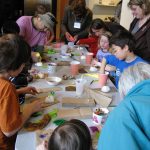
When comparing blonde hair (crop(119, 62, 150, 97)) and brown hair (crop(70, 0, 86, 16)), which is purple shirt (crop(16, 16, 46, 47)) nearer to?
brown hair (crop(70, 0, 86, 16))

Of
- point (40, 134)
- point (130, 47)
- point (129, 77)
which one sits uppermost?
point (129, 77)

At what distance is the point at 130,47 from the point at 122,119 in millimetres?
1628

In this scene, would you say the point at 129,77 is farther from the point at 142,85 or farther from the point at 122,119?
the point at 122,119

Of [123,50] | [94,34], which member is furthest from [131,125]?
[94,34]

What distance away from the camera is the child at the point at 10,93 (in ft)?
4.26

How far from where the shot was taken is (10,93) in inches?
52.3

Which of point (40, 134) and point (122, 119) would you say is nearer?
point (122, 119)

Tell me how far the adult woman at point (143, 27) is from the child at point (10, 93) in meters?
1.69

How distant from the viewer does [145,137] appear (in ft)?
2.59

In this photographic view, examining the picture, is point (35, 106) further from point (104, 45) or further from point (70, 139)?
point (104, 45)

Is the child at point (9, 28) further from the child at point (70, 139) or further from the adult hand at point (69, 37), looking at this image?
the child at point (70, 139)

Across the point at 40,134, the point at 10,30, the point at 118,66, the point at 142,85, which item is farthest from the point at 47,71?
the point at 142,85

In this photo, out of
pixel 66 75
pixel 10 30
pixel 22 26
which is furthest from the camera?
pixel 22 26

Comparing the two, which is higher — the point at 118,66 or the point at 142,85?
the point at 142,85
